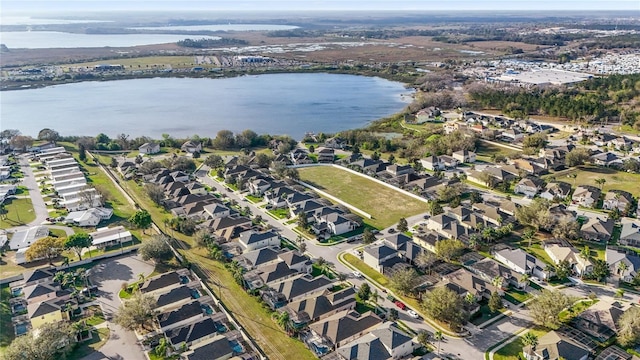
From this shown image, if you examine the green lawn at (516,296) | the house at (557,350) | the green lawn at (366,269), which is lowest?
the green lawn at (516,296)

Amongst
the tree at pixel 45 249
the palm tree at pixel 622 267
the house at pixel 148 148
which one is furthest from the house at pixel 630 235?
the house at pixel 148 148

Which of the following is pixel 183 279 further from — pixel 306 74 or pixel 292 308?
pixel 306 74

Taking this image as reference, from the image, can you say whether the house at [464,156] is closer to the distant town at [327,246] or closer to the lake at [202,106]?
the distant town at [327,246]

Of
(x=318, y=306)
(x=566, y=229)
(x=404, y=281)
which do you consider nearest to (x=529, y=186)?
(x=566, y=229)

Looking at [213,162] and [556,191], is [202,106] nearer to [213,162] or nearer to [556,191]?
[213,162]

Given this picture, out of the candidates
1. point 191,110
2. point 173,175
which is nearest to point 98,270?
point 173,175

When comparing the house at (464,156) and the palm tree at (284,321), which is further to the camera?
the house at (464,156)
